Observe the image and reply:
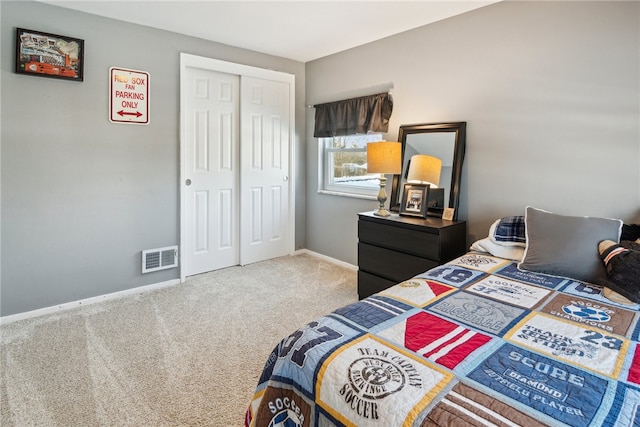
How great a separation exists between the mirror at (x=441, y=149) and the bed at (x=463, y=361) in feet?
4.15

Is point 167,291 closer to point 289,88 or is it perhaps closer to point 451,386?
point 289,88

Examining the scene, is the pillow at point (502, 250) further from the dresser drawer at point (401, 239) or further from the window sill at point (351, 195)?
the window sill at point (351, 195)

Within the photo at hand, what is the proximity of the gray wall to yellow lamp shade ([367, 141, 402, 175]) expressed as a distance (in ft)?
6.22

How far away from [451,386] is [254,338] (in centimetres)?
176

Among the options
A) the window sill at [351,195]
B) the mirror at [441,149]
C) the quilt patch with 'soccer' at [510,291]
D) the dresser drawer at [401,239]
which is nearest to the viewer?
the quilt patch with 'soccer' at [510,291]

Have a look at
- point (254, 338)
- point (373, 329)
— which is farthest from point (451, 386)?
point (254, 338)

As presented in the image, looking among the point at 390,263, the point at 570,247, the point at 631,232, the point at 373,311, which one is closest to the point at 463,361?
the point at 373,311

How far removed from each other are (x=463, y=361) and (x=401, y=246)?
67.7 inches

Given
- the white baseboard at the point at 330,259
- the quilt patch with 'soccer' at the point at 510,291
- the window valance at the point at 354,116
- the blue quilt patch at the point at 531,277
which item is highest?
the window valance at the point at 354,116

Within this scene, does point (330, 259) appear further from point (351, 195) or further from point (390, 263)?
point (390, 263)

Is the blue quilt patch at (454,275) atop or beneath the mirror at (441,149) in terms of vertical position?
beneath

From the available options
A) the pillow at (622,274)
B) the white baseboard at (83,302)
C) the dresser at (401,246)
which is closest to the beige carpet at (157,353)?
the white baseboard at (83,302)

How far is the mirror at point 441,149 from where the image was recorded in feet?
9.52

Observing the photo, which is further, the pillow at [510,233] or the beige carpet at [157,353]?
the pillow at [510,233]
